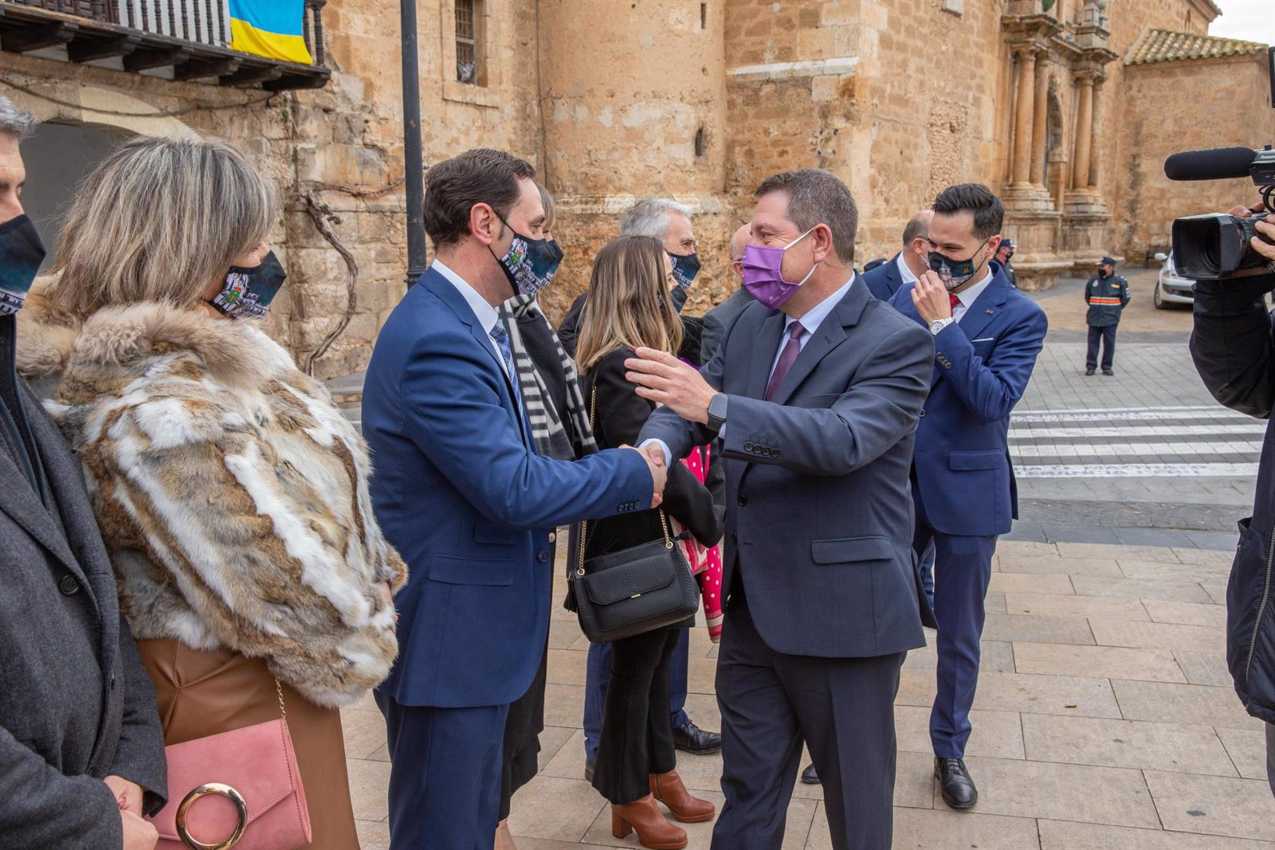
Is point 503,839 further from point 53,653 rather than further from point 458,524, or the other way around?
point 53,653

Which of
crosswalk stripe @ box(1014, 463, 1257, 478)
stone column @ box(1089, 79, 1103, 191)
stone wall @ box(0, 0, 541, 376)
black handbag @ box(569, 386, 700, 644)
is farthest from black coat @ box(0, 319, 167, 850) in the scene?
stone column @ box(1089, 79, 1103, 191)

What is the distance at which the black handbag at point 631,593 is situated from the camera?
2904mm

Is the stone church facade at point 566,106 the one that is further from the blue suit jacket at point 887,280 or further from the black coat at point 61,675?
the black coat at point 61,675

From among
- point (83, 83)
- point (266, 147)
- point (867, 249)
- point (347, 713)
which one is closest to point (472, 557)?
point (347, 713)

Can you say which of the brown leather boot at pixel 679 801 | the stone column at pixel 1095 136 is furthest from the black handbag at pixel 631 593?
the stone column at pixel 1095 136

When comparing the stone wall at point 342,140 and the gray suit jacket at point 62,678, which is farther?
the stone wall at point 342,140

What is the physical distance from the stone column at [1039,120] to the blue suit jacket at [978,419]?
80.2ft

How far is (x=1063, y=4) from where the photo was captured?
28.2 metres

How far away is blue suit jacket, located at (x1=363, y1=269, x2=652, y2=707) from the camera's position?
2.37m

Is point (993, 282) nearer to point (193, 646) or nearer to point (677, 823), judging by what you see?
point (677, 823)

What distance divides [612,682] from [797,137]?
15.0m

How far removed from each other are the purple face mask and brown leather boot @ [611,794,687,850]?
1.70 metres

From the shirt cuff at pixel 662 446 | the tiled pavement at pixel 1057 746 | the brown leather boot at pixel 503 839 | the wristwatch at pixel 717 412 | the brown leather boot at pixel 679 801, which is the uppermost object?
the wristwatch at pixel 717 412

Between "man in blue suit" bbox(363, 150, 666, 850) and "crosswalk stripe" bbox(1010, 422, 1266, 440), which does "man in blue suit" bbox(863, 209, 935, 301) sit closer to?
"man in blue suit" bbox(363, 150, 666, 850)
